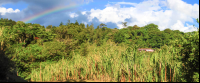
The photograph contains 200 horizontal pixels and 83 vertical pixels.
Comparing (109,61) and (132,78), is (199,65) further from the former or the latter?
(109,61)

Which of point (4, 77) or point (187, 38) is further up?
point (187, 38)

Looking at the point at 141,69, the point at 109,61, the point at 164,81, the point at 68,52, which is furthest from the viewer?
the point at 68,52

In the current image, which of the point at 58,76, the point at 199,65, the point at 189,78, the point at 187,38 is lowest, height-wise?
the point at 58,76

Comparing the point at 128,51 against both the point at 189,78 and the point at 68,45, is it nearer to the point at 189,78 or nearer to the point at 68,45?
the point at 189,78

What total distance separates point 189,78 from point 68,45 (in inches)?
642

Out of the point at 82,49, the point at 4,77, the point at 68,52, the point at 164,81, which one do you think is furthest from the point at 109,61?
the point at 82,49

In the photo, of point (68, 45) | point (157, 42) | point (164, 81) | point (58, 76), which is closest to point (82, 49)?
point (68, 45)

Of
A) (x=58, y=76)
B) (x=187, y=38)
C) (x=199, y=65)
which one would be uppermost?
(x=187, y=38)

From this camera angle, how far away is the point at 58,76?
698cm

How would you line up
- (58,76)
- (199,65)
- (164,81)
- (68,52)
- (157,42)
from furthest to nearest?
(157,42), (68,52), (58,76), (164,81), (199,65)

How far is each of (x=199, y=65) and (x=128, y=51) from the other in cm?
235

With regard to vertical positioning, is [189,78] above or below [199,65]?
below

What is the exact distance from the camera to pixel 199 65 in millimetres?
3584

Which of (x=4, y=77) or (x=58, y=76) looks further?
(x=58, y=76)
